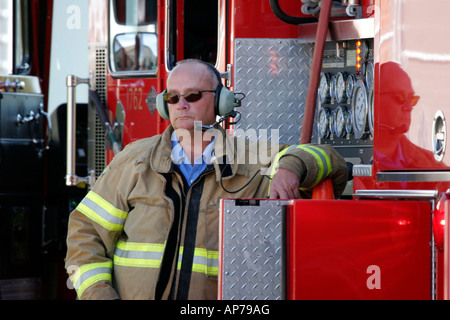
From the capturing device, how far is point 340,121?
4.05 metres

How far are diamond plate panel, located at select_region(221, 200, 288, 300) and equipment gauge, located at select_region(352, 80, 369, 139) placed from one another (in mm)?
1575

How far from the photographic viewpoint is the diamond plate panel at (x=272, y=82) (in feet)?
14.1

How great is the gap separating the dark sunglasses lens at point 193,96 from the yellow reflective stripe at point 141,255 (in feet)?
2.01

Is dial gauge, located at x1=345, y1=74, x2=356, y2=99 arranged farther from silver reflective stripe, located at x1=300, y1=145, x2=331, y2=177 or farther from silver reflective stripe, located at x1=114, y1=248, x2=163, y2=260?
silver reflective stripe, located at x1=114, y1=248, x2=163, y2=260

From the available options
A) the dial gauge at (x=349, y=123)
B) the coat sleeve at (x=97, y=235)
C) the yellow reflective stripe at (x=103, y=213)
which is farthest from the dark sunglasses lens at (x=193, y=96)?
the dial gauge at (x=349, y=123)

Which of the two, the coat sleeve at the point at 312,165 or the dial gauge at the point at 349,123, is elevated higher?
the dial gauge at the point at 349,123

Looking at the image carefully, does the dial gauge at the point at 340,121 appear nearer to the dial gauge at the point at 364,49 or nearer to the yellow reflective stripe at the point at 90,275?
the dial gauge at the point at 364,49

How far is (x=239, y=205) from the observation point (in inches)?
92.6

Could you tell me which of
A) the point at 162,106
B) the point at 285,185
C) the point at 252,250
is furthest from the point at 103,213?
the point at 252,250

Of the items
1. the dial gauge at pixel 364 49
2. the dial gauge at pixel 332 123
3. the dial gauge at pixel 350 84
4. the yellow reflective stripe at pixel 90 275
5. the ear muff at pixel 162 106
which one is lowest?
the yellow reflective stripe at pixel 90 275

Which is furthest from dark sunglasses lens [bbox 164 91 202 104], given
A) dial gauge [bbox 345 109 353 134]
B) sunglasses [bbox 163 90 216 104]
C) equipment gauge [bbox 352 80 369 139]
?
dial gauge [bbox 345 109 353 134]

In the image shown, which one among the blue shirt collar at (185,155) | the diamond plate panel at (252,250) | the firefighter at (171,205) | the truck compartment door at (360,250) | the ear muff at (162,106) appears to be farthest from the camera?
the ear muff at (162,106)

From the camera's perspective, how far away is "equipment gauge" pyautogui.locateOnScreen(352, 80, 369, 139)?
3799 mm
